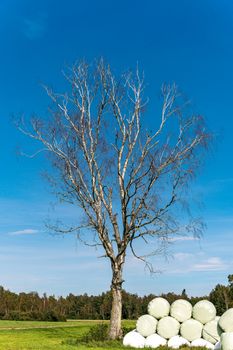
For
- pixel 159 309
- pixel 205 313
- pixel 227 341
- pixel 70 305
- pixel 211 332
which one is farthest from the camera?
pixel 70 305

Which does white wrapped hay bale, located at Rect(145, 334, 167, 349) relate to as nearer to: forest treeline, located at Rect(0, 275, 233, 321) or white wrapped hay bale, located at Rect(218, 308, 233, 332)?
white wrapped hay bale, located at Rect(218, 308, 233, 332)

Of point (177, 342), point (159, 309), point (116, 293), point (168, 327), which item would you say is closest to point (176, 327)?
point (168, 327)

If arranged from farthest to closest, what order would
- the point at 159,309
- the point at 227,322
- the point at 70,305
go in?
the point at 70,305 → the point at 159,309 → the point at 227,322

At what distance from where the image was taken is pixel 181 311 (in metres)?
16.8

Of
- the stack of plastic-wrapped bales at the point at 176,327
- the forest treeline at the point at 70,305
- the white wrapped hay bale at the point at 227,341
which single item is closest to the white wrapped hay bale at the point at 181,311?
the stack of plastic-wrapped bales at the point at 176,327

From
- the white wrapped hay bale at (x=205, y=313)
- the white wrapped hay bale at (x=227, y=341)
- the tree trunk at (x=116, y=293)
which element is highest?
the tree trunk at (x=116, y=293)

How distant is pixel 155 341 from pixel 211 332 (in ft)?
5.71

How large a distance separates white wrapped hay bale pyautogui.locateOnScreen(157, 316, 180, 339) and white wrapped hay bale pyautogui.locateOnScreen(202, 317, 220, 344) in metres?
0.85

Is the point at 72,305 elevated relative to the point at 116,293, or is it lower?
elevated

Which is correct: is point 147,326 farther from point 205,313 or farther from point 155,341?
point 205,313

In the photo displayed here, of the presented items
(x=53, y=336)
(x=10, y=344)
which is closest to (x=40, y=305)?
(x=53, y=336)

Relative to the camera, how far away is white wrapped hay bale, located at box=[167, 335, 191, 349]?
1612cm

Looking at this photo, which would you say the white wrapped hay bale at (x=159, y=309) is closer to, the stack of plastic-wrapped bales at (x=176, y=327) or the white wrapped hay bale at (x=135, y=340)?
the stack of plastic-wrapped bales at (x=176, y=327)

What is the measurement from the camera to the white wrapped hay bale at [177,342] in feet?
52.9
